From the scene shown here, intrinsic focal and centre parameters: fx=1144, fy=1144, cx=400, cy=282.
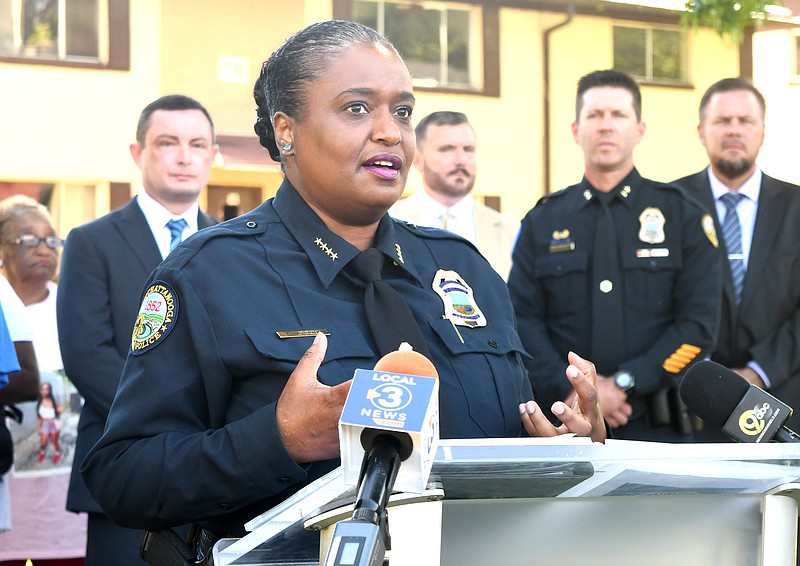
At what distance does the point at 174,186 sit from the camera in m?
4.31

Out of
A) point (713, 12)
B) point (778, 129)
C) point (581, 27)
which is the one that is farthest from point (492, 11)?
point (778, 129)

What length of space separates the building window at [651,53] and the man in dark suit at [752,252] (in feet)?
3.31

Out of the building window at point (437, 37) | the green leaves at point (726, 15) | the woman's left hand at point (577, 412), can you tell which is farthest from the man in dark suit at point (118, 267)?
the green leaves at point (726, 15)

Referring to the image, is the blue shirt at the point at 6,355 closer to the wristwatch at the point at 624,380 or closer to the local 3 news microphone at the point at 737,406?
the wristwatch at the point at 624,380

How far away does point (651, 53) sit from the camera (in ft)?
19.1

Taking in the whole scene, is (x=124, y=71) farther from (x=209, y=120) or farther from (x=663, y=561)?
(x=663, y=561)

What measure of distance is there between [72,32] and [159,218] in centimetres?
132

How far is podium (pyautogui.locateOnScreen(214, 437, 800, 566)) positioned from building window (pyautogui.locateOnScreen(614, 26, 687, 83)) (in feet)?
14.8

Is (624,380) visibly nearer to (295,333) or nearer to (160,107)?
(160,107)

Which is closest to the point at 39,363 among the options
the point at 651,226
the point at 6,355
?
the point at 6,355

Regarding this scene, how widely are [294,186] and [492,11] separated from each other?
3.65 m

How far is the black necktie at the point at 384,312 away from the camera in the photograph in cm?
212

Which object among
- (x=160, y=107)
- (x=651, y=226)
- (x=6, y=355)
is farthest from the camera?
(x=160, y=107)

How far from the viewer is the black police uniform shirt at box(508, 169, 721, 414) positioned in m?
4.18
